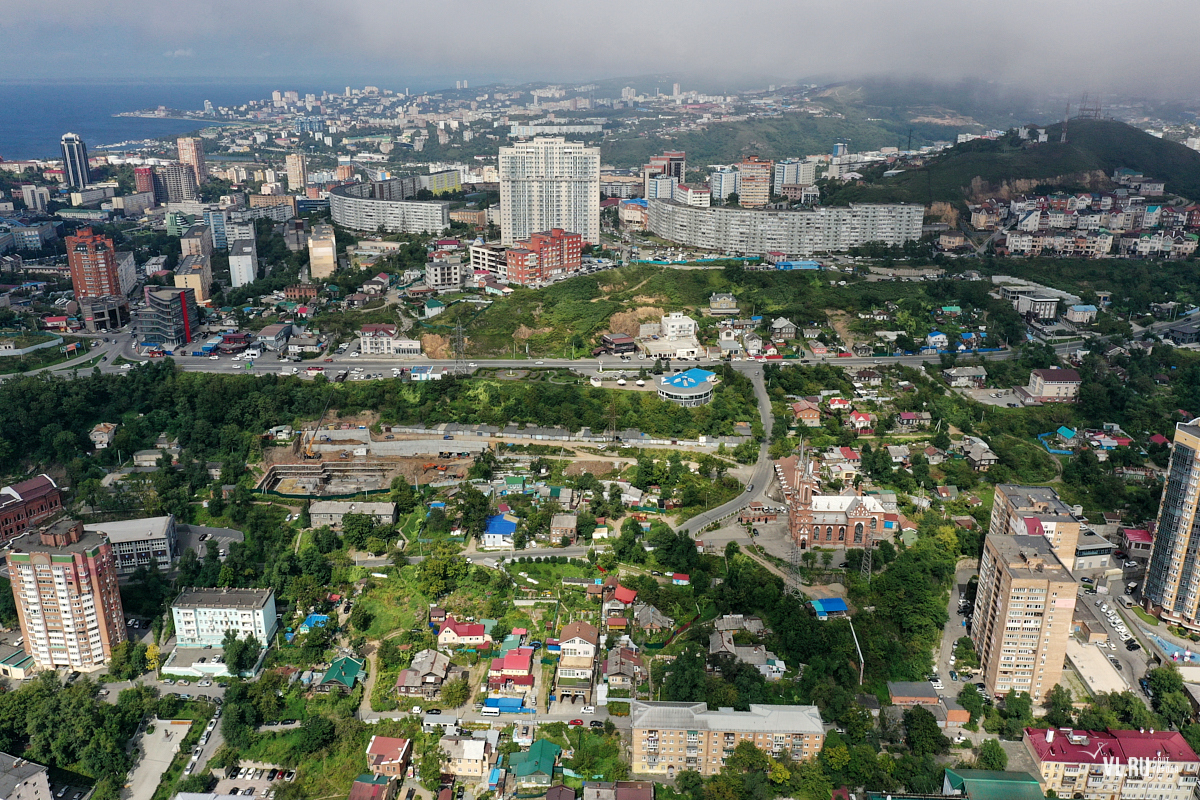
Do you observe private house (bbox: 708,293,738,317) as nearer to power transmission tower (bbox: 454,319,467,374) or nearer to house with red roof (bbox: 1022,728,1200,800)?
power transmission tower (bbox: 454,319,467,374)

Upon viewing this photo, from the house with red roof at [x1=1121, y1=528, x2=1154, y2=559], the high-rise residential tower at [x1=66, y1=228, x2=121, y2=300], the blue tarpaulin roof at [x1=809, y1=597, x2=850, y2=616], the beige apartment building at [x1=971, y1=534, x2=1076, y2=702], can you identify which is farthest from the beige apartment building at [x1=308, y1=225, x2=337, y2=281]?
the house with red roof at [x1=1121, y1=528, x2=1154, y2=559]

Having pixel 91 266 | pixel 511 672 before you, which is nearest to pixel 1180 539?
pixel 511 672

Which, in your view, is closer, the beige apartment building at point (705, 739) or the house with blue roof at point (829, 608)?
the beige apartment building at point (705, 739)

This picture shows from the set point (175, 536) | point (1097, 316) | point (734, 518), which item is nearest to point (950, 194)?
point (1097, 316)

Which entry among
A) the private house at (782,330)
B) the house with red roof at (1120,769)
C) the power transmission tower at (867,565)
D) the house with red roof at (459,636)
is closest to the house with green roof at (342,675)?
the house with red roof at (459,636)

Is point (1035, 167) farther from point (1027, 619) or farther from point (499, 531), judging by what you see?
point (499, 531)

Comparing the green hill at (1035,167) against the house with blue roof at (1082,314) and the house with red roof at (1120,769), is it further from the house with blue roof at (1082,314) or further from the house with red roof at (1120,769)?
the house with red roof at (1120,769)
